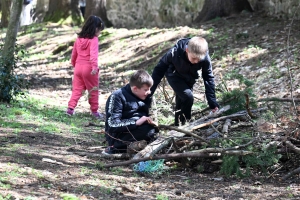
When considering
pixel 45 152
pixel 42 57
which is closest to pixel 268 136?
pixel 45 152

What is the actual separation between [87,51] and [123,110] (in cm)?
335

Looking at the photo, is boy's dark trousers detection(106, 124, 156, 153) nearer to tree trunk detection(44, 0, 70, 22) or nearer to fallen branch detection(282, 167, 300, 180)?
fallen branch detection(282, 167, 300, 180)

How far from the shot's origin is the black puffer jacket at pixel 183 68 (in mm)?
6879

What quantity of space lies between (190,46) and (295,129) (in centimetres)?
152

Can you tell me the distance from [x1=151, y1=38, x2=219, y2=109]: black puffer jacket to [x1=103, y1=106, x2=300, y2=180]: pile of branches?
0.35 meters

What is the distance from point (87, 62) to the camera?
955cm

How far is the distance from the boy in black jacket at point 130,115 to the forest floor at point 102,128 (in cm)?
20

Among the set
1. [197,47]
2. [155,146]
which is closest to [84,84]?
[197,47]

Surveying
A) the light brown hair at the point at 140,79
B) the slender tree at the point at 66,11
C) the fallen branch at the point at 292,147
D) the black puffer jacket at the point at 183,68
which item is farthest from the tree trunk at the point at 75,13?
the fallen branch at the point at 292,147

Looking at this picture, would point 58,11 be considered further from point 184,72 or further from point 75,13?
point 184,72

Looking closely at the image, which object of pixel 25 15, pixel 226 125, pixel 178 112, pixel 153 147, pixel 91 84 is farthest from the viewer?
pixel 25 15

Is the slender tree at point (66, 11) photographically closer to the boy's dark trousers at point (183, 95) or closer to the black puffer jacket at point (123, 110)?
the boy's dark trousers at point (183, 95)

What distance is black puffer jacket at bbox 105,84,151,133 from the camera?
20.7 ft

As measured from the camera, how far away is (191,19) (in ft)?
62.4
